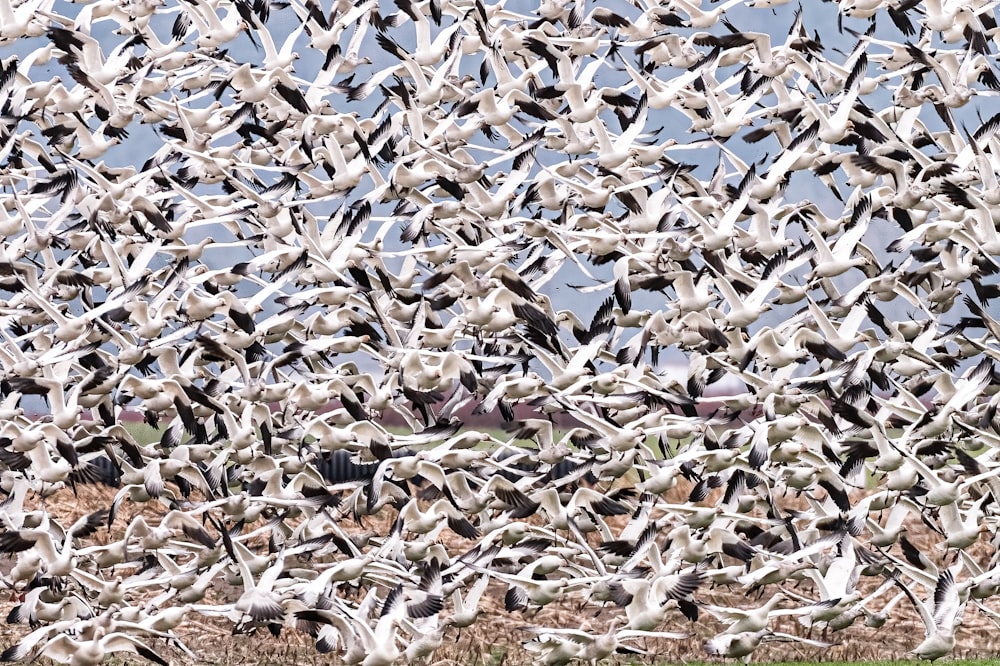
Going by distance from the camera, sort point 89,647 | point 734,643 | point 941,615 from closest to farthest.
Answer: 1. point 89,647
2. point 734,643
3. point 941,615

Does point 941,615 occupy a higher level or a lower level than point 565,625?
higher

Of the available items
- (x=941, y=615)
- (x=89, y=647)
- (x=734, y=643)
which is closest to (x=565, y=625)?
(x=734, y=643)

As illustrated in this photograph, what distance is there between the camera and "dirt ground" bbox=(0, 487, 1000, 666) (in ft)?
26.6

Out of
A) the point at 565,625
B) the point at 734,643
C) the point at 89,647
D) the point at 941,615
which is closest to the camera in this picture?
the point at 89,647

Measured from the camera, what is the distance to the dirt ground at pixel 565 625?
26.6 feet

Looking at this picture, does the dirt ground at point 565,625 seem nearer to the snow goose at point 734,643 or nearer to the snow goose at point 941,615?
the snow goose at point 734,643

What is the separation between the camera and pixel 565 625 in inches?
353

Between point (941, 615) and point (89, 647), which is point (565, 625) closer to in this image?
point (941, 615)

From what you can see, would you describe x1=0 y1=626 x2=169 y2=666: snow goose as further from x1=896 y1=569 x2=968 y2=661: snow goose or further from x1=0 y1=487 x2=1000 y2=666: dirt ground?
x1=896 y1=569 x2=968 y2=661: snow goose

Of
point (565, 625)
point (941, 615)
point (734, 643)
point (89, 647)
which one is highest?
point (89, 647)

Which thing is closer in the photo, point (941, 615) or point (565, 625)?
point (941, 615)

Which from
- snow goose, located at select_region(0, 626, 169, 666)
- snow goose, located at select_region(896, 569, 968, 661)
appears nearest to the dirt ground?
snow goose, located at select_region(896, 569, 968, 661)

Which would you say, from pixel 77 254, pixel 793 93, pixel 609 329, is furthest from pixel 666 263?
pixel 77 254

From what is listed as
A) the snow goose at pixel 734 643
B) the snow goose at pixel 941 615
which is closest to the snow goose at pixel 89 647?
the snow goose at pixel 734 643
